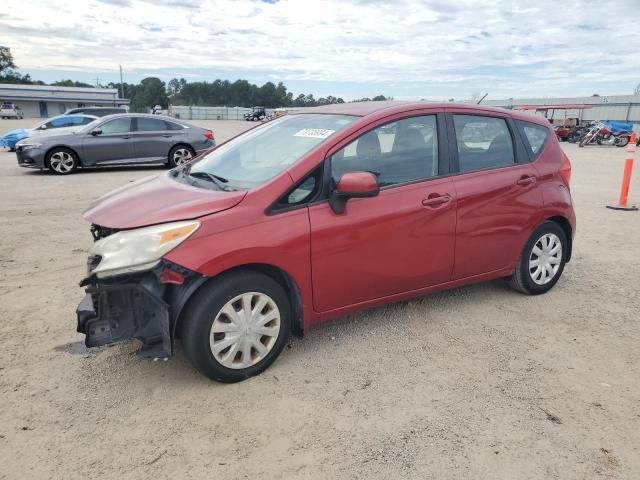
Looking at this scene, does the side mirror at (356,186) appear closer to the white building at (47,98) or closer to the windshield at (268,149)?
the windshield at (268,149)

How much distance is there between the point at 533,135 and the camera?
4660mm

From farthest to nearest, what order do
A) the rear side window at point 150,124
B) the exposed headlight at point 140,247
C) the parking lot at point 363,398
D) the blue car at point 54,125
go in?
the blue car at point 54,125, the rear side window at point 150,124, the exposed headlight at point 140,247, the parking lot at point 363,398

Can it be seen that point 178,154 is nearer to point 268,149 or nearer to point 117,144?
point 117,144

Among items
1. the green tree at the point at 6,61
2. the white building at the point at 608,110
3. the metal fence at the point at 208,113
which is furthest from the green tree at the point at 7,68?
the white building at the point at 608,110

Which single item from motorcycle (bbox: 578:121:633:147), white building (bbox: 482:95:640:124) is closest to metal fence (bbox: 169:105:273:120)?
white building (bbox: 482:95:640:124)

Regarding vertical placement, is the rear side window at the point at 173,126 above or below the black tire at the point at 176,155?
above

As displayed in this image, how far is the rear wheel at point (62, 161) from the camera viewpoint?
1202cm

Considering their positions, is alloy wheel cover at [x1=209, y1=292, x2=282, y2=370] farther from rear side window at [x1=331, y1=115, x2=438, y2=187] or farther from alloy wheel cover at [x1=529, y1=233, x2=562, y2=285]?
alloy wheel cover at [x1=529, y1=233, x2=562, y2=285]

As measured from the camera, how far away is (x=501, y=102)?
65.4m

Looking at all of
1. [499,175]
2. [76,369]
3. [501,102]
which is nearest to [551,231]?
[499,175]

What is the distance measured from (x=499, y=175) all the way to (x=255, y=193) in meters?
2.18

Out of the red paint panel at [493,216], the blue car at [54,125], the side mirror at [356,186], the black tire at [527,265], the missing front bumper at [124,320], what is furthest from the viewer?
the blue car at [54,125]

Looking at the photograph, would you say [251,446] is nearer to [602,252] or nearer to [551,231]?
[551,231]

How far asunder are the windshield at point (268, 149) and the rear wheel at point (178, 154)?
9.35 metres
